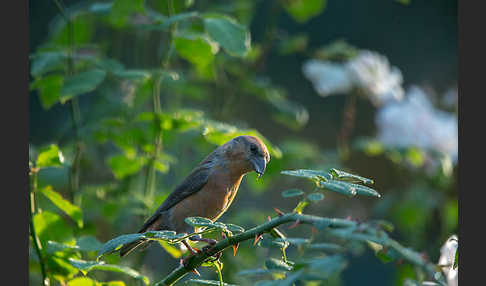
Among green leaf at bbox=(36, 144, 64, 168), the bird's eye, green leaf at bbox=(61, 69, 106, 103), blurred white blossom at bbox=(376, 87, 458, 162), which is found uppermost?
green leaf at bbox=(61, 69, 106, 103)

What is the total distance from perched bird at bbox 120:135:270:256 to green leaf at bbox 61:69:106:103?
0.47 metres

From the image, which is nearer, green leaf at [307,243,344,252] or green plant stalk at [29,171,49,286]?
green leaf at [307,243,344,252]

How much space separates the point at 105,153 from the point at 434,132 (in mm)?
1833

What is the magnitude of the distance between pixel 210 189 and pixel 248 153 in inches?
7.5

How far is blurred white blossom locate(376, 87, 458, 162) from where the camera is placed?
315 centimetres

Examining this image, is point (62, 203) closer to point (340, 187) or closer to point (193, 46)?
point (193, 46)

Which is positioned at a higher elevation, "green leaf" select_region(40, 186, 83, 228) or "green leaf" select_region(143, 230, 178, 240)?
"green leaf" select_region(143, 230, 178, 240)

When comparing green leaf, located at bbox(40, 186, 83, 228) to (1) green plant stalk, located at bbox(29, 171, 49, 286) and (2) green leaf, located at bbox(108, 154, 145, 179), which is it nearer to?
(1) green plant stalk, located at bbox(29, 171, 49, 286)

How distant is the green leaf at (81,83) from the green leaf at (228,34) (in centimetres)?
41

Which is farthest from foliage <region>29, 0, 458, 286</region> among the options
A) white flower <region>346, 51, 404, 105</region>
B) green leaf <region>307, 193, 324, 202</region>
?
white flower <region>346, 51, 404, 105</region>

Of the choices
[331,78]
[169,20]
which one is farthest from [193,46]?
[331,78]

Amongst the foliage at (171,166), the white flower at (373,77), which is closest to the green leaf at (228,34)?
the foliage at (171,166)

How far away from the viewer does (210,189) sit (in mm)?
2078

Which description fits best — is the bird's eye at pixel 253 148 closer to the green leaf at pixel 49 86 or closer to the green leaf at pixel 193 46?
the green leaf at pixel 193 46
